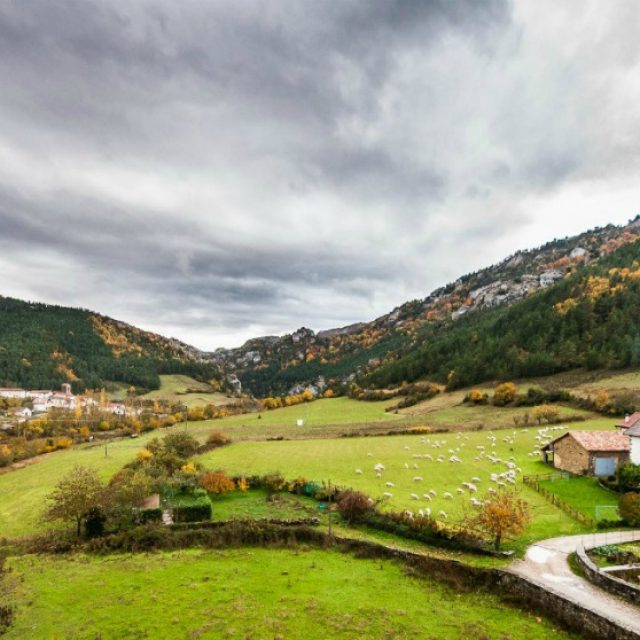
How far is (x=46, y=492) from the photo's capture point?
5403cm

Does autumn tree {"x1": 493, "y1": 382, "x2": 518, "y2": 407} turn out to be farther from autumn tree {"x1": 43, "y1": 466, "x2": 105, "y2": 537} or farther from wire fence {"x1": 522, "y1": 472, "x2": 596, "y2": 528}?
autumn tree {"x1": 43, "y1": 466, "x2": 105, "y2": 537}

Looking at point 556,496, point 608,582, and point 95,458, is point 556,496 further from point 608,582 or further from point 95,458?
point 95,458

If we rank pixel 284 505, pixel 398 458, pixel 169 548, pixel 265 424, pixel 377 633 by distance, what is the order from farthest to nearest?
pixel 265 424
pixel 398 458
pixel 284 505
pixel 169 548
pixel 377 633

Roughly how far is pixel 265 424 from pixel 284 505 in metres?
67.0

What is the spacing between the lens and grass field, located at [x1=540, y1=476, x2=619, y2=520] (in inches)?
1497

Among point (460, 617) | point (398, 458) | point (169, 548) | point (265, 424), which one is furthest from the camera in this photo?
point (265, 424)


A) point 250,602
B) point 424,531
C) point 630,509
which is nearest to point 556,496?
point 630,509

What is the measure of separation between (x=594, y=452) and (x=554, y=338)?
377ft

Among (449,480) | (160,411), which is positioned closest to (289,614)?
(449,480)

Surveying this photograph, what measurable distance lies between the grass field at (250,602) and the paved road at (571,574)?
2.20m

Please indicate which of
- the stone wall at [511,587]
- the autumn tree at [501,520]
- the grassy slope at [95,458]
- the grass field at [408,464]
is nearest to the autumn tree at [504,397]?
the grassy slope at [95,458]

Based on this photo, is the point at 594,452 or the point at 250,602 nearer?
the point at 250,602

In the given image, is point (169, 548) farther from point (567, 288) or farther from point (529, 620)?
point (567, 288)

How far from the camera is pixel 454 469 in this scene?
53.1 meters
